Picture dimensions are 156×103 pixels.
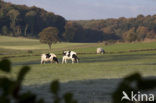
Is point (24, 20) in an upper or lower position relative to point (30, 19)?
lower

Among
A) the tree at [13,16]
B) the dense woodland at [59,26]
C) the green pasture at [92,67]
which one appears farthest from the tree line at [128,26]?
the green pasture at [92,67]

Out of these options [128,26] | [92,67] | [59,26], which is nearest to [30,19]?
[59,26]

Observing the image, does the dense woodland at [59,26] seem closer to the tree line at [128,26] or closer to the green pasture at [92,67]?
the tree line at [128,26]

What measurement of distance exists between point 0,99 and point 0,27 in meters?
103

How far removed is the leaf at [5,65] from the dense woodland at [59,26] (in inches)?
3425

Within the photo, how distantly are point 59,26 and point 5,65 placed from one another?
384ft

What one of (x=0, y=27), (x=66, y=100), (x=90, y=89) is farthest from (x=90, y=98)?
(x=0, y=27)

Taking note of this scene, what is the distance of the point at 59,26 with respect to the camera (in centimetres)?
11788

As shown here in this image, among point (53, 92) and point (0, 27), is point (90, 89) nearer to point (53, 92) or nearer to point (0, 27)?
point (53, 92)

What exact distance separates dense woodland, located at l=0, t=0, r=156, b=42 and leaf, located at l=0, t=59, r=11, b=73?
87.0 metres

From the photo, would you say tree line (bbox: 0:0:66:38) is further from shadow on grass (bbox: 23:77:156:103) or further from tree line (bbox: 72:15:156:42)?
shadow on grass (bbox: 23:77:156:103)

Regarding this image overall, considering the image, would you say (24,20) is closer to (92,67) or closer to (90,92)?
(92,67)

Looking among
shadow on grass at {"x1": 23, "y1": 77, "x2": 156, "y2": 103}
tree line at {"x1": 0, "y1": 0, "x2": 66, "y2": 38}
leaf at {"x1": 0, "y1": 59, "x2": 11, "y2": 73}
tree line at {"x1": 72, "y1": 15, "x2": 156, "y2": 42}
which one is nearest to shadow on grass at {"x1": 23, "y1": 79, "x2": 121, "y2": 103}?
shadow on grass at {"x1": 23, "y1": 77, "x2": 156, "y2": 103}

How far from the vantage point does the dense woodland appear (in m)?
104
